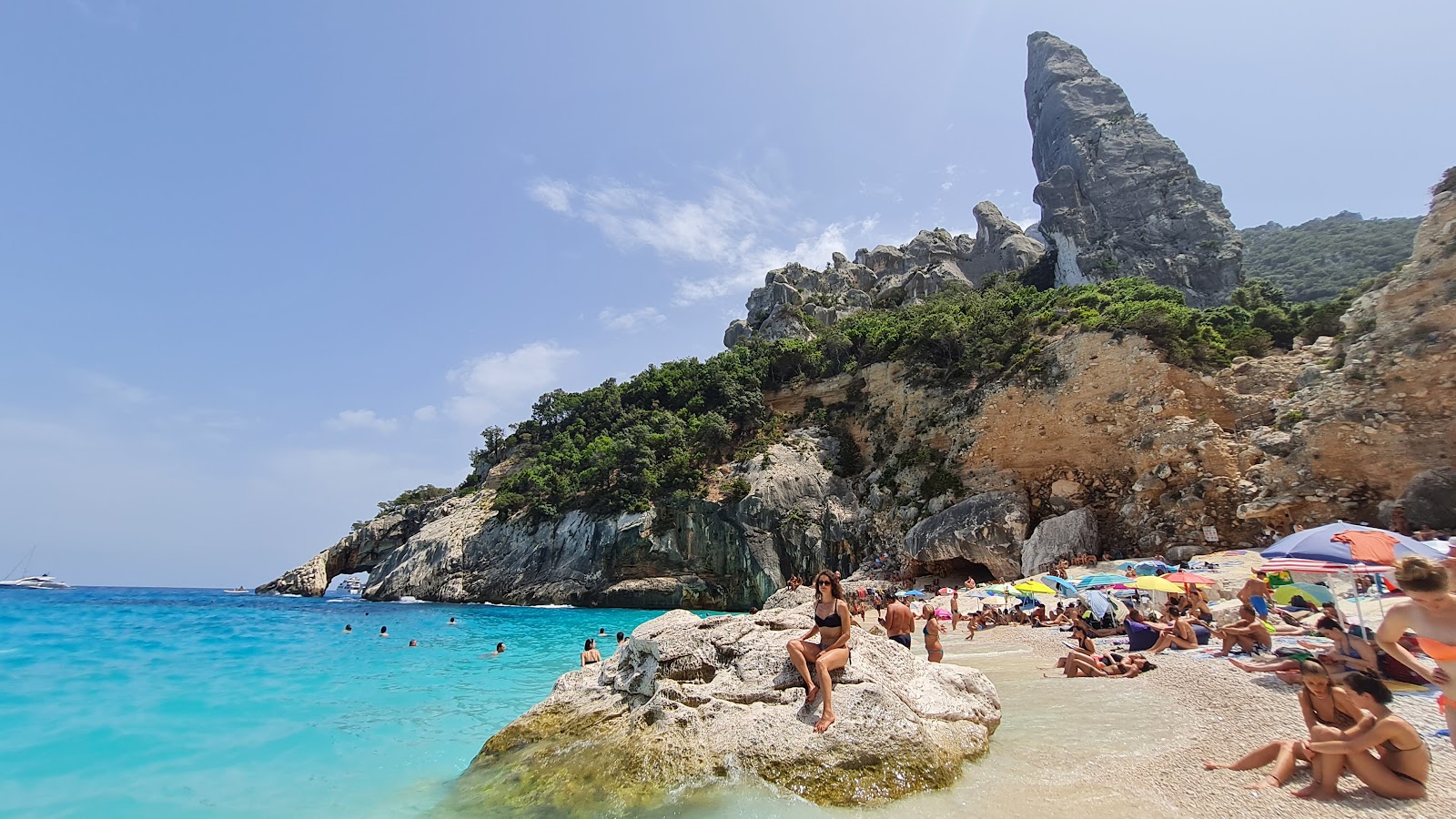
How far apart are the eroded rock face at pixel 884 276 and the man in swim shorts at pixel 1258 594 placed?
42.1 meters

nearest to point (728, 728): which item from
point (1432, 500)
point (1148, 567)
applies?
point (1148, 567)

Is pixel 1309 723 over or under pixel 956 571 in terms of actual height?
over

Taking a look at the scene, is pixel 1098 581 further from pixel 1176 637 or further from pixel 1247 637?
pixel 1247 637

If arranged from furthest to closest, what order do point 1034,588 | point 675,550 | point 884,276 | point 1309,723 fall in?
point 884,276
point 675,550
point 1034,588
point 1309,723

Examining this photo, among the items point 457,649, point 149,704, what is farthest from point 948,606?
point 149,704

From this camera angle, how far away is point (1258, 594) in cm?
1206

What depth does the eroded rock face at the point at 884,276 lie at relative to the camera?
5778cm

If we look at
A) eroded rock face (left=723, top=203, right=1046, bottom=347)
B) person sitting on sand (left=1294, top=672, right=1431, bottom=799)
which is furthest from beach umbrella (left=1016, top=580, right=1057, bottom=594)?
eroded rock face (left=723, top=203, right=1046, bottom=347)

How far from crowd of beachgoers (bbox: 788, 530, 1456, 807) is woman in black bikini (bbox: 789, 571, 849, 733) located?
1cm

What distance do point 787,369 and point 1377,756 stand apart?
4079 cm

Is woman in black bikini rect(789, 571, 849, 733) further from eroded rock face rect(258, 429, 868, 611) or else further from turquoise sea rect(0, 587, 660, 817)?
eroded rock face rect(258, 429, 868, 611)

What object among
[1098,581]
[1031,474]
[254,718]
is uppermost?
[1031,474]

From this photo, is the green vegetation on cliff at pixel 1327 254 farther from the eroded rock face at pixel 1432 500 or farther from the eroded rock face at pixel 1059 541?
the eroded rock face at pixel 1432 500

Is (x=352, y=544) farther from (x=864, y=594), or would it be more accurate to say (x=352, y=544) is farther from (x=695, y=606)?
(x=864, y=594)
